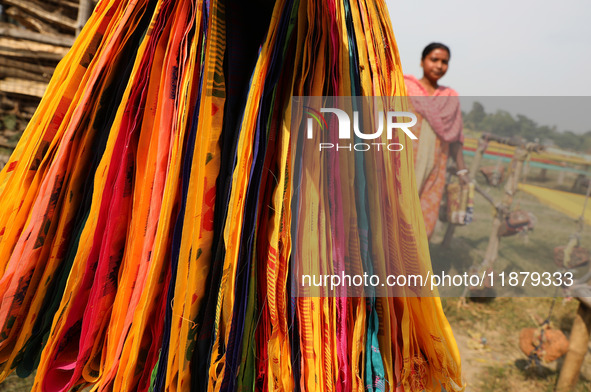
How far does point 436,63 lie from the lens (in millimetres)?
2891

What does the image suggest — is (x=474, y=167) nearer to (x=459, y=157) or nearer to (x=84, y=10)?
(x=459, y=157)

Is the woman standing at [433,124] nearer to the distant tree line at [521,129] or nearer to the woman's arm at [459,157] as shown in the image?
the woman's arm at [459,157]

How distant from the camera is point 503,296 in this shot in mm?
3471

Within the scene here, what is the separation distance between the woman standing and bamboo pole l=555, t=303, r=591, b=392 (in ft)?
3.97

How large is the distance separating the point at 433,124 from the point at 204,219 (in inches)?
112

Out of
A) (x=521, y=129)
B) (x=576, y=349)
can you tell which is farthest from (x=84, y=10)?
(x=521, y=129)

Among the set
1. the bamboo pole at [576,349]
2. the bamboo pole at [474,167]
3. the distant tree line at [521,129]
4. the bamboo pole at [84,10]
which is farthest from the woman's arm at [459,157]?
the bamboo pole at [84,10]

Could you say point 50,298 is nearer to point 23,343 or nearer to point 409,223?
point 23,343

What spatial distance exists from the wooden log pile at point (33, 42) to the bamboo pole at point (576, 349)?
3.85 metres

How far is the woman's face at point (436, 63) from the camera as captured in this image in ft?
9.43

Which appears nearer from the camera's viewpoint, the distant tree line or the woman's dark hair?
the woman's dark hair

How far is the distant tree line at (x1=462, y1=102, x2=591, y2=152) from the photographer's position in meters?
4.14

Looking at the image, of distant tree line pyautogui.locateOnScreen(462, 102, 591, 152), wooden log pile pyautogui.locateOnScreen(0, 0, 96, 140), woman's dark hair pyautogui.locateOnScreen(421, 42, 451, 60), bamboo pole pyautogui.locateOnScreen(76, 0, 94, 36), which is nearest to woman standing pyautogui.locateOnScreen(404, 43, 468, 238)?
woman's dark hair pyautogui.locateOnScreen(421, 42, 451, 60)

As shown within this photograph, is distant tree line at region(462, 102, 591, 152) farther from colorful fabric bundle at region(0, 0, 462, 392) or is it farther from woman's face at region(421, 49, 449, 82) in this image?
colorful fabric bundle at region(0, 0, 462, 392)
